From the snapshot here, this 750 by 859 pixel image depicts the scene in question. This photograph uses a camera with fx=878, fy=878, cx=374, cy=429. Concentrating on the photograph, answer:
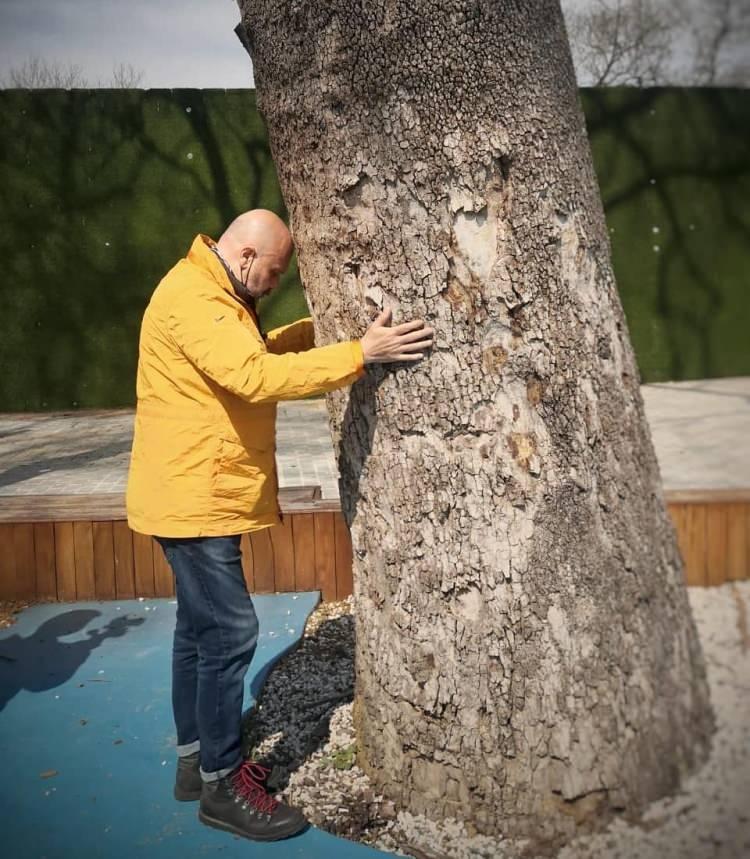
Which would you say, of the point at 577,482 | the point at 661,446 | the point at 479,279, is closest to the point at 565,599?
the point at 577,482

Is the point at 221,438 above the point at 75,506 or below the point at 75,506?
above

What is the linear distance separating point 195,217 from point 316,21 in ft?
24.7

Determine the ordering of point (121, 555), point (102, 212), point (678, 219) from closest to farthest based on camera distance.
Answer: point (121, 555), point (102, 212), point (678, 219)

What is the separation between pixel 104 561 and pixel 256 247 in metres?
2.23

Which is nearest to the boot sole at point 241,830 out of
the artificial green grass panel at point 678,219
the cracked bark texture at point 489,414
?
the cracked bark texture at point 489,414

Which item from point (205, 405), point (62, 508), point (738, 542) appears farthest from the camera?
point (62, 508)

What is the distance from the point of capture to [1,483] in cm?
593

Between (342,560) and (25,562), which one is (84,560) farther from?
(342,560)

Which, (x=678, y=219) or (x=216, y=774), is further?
(x=678, y=219)

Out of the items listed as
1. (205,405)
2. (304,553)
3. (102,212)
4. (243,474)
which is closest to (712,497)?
(304,553)

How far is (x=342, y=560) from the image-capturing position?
3947mm

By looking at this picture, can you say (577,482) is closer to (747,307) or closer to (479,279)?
(479,279)

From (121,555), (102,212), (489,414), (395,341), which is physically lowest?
(121,555)

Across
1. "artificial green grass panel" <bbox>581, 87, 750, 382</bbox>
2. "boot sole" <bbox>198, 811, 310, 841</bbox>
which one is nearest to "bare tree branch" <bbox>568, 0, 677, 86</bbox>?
"artificial green grass panel" <bbox>581, 87, 750, 382</bbox>
